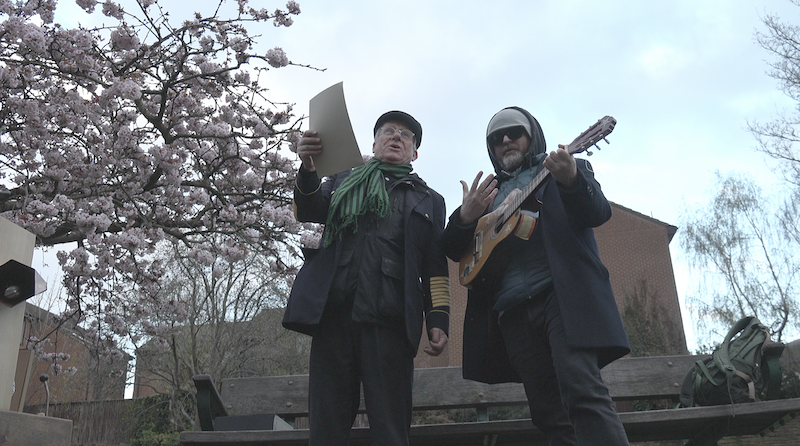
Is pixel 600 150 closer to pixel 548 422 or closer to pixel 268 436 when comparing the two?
pixel 548 422

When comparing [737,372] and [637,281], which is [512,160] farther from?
[637,281]

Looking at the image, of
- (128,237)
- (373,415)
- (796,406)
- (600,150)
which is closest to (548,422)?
(373,415)

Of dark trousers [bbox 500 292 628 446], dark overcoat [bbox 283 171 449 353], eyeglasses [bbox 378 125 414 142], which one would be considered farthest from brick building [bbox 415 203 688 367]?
dark trousers [bbox 500 292 628 446]

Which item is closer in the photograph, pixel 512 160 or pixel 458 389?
pixel 512 160

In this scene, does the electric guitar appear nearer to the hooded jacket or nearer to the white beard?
the hooded jacket

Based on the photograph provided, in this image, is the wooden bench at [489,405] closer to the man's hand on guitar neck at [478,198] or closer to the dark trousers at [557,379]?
the dark trousers at [557,379]

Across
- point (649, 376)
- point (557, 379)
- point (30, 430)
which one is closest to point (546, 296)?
point (557, 379)

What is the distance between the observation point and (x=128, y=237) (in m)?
6.02

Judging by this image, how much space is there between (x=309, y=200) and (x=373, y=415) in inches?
39.0

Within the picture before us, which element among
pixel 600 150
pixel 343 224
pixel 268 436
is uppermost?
pixel 600 150

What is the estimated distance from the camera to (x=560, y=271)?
2414 millimetres

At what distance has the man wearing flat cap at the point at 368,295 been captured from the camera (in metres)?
2.50

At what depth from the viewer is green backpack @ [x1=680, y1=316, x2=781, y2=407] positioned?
10.2 ft

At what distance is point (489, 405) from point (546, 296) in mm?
1434
